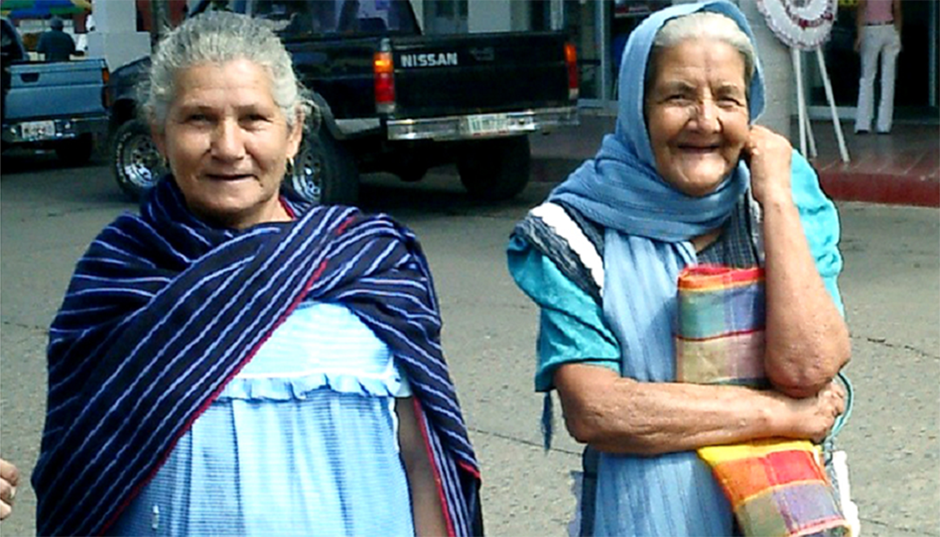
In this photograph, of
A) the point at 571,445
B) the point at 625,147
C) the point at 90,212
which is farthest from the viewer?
the point at 90,212

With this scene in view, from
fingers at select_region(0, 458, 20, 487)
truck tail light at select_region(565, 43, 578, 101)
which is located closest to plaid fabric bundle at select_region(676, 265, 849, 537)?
fingers at select_region(0, 458, 20, 487)

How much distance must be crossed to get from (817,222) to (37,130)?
16526 mm

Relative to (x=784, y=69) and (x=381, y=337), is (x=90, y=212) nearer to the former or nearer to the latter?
(x=784, y=69)

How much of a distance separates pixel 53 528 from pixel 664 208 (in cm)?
121

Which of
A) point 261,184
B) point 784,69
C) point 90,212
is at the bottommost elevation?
point 90,212

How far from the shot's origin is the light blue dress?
8.73 feet

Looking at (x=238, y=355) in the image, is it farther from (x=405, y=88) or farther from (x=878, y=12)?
(x=878, y=12)

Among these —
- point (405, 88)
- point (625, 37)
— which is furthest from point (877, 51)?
point (405, 88)

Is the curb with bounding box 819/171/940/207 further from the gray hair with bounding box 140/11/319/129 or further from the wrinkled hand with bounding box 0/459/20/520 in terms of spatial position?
the wrinkled hand with bounding box 0/459/20/520

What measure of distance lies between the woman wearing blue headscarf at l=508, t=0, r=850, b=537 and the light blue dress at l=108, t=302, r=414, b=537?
40 cm

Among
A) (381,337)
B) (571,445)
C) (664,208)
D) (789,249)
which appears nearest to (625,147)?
(664,208)

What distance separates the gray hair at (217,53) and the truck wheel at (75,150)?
17121mm

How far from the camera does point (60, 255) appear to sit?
12.1 m

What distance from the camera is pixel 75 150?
65.4 feet
